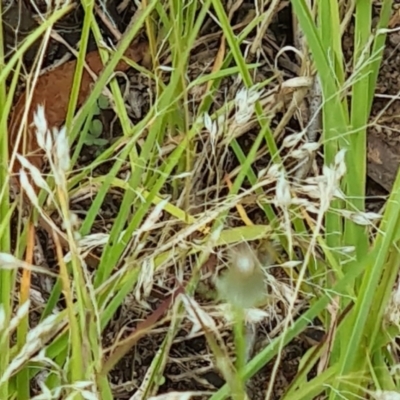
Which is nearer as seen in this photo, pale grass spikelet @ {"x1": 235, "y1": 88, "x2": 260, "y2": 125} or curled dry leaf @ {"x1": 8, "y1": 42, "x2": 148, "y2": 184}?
pale grass spikelet @ {"x1": 235, "y1": 88, "x2": 260, "y2": 125}

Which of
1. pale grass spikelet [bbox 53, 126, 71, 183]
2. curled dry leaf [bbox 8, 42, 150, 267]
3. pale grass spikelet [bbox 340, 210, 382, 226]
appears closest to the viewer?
pale grass spikelet [bbox 53, 126, 71, 183]

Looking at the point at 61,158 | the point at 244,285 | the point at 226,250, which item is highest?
the point at 61,158

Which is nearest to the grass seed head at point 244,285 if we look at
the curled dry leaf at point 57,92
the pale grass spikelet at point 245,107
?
the pale grass spikelet at point 245,107

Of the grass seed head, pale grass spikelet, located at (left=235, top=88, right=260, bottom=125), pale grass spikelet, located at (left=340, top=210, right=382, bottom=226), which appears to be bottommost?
the grass seed head

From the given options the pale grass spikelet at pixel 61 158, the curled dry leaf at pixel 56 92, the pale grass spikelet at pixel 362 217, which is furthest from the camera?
the curled dry leaf at pixel 56 92

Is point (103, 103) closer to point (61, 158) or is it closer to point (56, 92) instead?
point (56, 92)

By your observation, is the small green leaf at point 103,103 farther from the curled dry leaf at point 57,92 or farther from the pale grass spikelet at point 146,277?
the pale grass spikelet at point 146,277

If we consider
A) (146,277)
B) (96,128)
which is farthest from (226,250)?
(96,128)

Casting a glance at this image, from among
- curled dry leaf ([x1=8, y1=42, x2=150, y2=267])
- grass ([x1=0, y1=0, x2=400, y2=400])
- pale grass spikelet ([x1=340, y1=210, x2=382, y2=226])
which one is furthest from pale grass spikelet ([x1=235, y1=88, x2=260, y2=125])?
curled dry leaf ([x1=8, y1=42, x2=150, y2=267])

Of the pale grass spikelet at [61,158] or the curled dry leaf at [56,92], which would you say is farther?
the curled dry leaf at [56,92]

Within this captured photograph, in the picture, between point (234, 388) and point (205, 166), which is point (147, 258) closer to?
point (234, 388)

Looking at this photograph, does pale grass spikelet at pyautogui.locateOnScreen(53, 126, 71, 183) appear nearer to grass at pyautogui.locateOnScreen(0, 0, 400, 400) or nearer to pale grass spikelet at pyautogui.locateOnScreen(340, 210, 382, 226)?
grass at pyautogui.locateOnScreen(0, 0, 400, 400)
